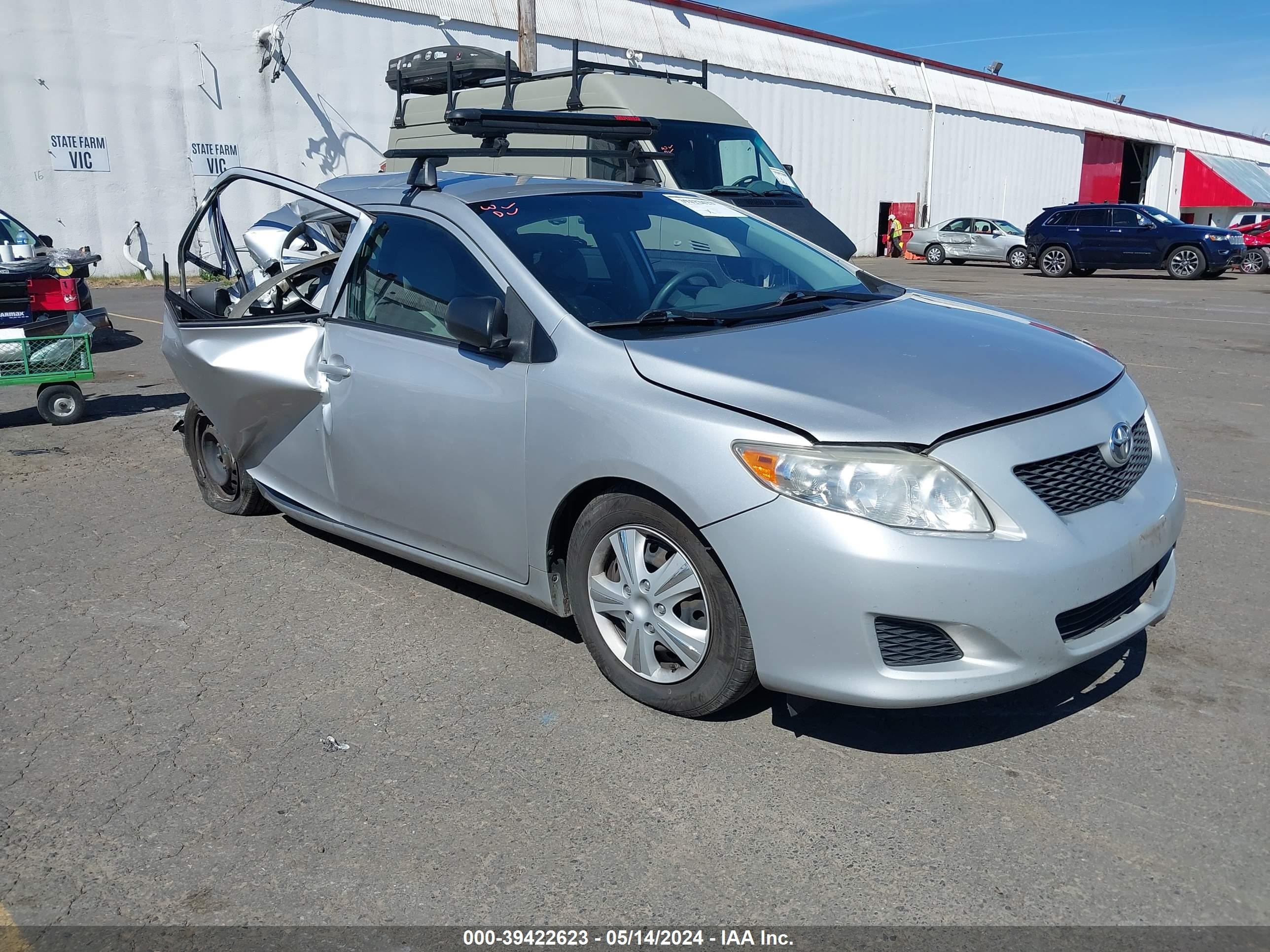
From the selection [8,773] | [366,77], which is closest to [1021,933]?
[8,773]

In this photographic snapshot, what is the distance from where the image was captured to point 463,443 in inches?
150

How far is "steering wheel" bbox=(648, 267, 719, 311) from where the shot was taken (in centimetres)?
385

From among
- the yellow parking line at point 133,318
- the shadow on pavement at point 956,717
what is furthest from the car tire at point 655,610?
the yellow parking line at point 133,318

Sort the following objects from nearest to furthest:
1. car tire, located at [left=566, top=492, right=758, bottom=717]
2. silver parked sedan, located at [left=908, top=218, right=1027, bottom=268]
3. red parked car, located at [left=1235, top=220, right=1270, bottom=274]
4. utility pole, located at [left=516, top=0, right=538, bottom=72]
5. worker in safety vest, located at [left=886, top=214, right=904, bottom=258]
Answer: car tire, located at [left=566, top=492, right=758, bottom=717] < utility pole, located at [left=516, top=0, right=538, bottom=72] < red parked car, located at [left=1235, top=220, right=1270, bottom=274] < silver parked sedan, located at [left=908, top=218, right=1027, bottom=268] < worker in safety vest, located at [left=886, top=214, right=904, bottom=258]

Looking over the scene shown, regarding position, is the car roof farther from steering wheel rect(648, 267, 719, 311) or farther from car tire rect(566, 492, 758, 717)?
car tire rect(566, 492, 758, 717)

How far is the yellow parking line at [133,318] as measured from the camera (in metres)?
14.9

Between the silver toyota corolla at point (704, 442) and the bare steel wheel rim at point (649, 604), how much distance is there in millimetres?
10

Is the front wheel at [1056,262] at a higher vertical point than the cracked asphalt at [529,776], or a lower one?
lower

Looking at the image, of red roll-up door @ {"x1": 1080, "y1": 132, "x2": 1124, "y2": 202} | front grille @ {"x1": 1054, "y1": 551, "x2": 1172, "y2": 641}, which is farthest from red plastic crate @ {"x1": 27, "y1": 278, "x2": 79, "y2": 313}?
red roll-up door @ {"x1": 1080, "y1": 132, "x2": 1124, "y2": 202}

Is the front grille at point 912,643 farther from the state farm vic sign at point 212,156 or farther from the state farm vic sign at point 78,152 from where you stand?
the state farm vic sign at point 212,156

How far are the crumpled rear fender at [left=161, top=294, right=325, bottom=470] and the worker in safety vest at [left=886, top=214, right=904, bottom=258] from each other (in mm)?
32919

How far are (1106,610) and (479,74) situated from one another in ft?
38.2

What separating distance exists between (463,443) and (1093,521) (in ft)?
6.75

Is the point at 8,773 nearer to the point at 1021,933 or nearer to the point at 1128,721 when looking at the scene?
the point at 1021,933
